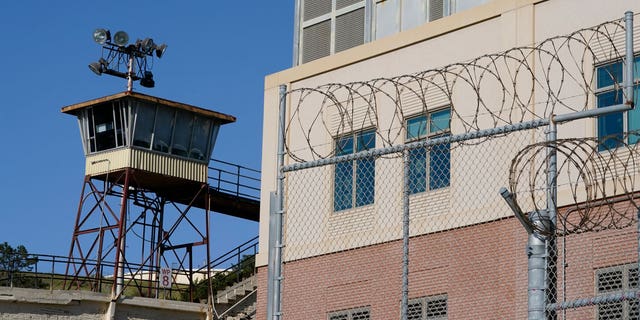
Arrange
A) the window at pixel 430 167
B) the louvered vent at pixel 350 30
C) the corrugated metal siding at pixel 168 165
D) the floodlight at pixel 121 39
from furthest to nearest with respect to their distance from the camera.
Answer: the floodlight at pixel 121 39 → the corrugated metal siding at pixel 168 165 → the louvered vent at pixel 350 30 → the window at pixel 430 167

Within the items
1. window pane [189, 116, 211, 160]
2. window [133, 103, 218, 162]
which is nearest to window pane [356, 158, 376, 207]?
window [133, 103, 218, 162]

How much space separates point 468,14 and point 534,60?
89.6 inches

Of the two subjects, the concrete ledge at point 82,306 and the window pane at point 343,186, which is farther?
the concrete ledge at point 82,306

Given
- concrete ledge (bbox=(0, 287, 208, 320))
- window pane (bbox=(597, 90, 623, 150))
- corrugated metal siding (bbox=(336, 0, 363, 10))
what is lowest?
concrete ledge (bbox=(0, 287, 208, 320))

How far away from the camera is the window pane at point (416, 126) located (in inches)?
887

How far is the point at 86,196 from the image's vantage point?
3884cm

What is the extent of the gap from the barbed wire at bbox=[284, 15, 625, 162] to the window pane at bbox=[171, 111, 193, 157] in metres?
14.8

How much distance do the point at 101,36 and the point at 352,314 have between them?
69.8 ft

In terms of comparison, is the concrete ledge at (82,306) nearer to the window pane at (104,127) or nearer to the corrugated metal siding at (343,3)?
the window pane at (104,127)

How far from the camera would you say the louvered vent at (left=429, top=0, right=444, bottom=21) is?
81.6ft

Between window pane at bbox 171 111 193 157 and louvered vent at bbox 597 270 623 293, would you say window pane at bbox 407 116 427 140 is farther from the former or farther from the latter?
window pane at bbox 171 111 193 157

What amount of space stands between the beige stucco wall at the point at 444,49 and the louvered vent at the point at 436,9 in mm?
1236

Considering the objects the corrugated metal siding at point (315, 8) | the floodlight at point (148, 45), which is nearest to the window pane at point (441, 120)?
the corrugated metal siding at point (315, 8)

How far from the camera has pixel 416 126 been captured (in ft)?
75.4
